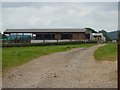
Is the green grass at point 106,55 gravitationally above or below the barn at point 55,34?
below

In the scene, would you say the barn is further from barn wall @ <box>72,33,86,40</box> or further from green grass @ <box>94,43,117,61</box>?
green grass @ <box>94,43,117,61</box>

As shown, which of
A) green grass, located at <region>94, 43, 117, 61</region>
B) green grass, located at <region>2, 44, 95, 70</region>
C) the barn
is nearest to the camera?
green grass, located at <region>2, 44, 95, 70</region>

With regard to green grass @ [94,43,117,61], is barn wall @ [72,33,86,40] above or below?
above

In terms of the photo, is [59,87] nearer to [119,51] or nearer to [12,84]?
[12,84]

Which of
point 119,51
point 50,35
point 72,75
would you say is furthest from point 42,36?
point 119,51

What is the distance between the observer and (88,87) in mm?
8445

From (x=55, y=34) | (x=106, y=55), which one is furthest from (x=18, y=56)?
(x=55, y=34)

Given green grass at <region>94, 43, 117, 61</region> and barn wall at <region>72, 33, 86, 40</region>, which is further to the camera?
barn wall at <region>72, 33, 86, 40</region>

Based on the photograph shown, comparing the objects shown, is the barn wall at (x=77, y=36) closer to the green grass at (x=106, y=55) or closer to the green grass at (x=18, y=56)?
the green grass at (x=18, y=56)

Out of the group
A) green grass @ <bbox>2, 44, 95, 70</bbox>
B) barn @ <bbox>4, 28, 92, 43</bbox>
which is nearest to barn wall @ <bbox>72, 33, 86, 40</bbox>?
barn @ <bbox>4, 28, 92, 43</bbox>

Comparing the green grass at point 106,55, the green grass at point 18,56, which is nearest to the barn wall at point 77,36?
the green grass at point 18,56

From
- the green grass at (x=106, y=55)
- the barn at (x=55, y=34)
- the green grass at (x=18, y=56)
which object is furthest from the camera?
the barn at (x=55, y=34)

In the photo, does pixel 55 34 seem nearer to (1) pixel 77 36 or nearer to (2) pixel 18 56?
(1) pixel 77 36

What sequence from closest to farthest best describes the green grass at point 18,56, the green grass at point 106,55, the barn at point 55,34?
the green grass at point 18,56 < the green grass at point 106,55 < the barn at point 55,34
